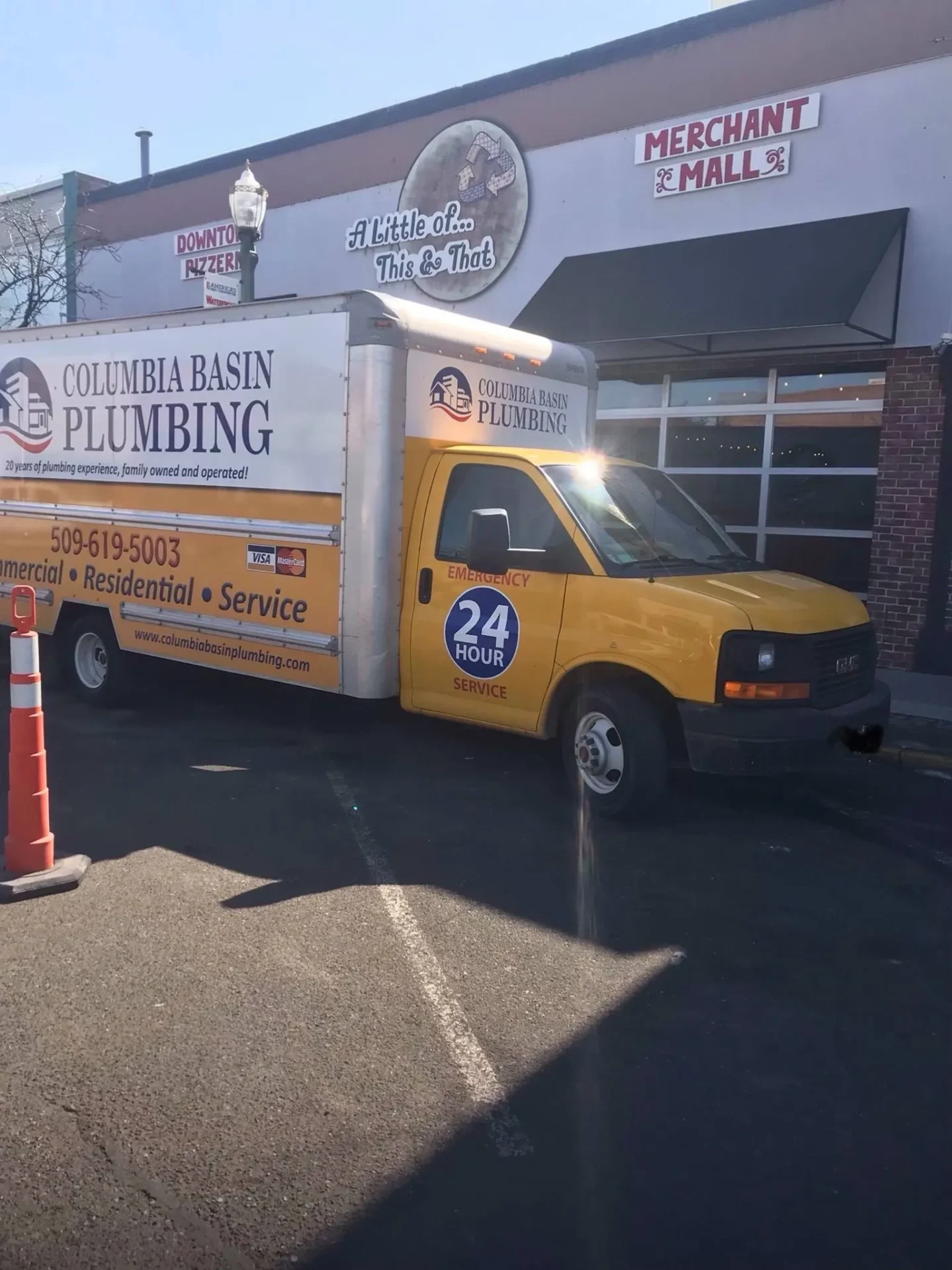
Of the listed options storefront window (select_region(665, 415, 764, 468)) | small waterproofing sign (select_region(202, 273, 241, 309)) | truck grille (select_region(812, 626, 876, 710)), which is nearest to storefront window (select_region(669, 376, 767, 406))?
storefront window (select_region(665, 415, 764, 468))

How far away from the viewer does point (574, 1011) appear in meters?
4.02

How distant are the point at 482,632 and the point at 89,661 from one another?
13.2ft

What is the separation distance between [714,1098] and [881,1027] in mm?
855

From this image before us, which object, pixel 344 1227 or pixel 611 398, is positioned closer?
pixel 344 1227

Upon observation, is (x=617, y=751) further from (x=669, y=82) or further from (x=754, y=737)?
(x=669, y=82)

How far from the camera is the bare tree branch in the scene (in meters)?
20.0

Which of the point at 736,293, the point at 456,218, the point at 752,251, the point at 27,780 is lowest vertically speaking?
the point at 27,780

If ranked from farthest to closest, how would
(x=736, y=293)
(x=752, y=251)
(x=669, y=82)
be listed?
(x=669, y=82) < (x=752, y=251) < (x=736, y=293)

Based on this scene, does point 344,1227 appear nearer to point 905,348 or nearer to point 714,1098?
point 714,1098

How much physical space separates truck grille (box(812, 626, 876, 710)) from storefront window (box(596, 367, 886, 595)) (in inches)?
209

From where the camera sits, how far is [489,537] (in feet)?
20.8

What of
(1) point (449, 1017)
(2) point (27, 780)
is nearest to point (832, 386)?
(2) point (27, 780)

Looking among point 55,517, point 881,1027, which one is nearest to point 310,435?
point 55,517

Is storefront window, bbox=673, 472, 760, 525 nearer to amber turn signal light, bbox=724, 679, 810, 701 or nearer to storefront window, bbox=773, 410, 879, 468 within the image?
storefront window, bbox=773, 410, 879, 468
